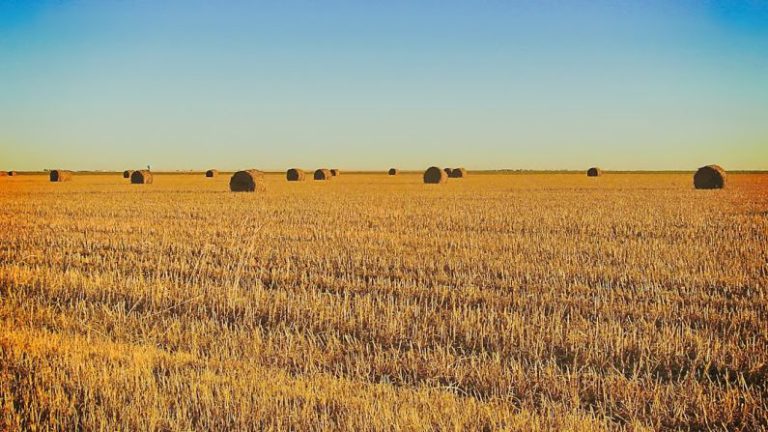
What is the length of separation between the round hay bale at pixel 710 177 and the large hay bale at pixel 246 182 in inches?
901

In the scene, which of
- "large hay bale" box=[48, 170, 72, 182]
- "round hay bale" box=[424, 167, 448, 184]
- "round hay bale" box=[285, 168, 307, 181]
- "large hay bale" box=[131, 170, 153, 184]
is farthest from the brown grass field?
"large hay bale" box=[48, 170, 72, 182]

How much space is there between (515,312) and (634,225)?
9495 millimetres

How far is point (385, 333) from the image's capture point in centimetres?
595

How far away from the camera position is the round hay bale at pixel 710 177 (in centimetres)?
3372

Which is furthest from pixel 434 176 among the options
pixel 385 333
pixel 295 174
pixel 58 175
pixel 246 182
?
pixel 385 333

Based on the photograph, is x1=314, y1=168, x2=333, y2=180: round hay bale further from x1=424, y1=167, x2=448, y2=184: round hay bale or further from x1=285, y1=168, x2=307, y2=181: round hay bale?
x1=424, y1=167, x2=448, y2=184: round hay bale

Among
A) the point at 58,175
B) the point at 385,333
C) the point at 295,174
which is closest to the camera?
the point at 385,333

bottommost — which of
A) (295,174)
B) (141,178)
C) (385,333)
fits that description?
(385,333)

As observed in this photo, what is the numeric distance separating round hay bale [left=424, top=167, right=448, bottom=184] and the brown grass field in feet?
113

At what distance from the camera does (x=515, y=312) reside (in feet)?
21.2

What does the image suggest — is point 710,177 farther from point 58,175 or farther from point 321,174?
point 58,175

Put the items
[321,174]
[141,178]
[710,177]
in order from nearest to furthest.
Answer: [710,177] → [141,178] → [321,174]

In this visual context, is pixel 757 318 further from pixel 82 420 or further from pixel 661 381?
pixel 82 420

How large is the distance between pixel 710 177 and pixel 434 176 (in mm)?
18561
